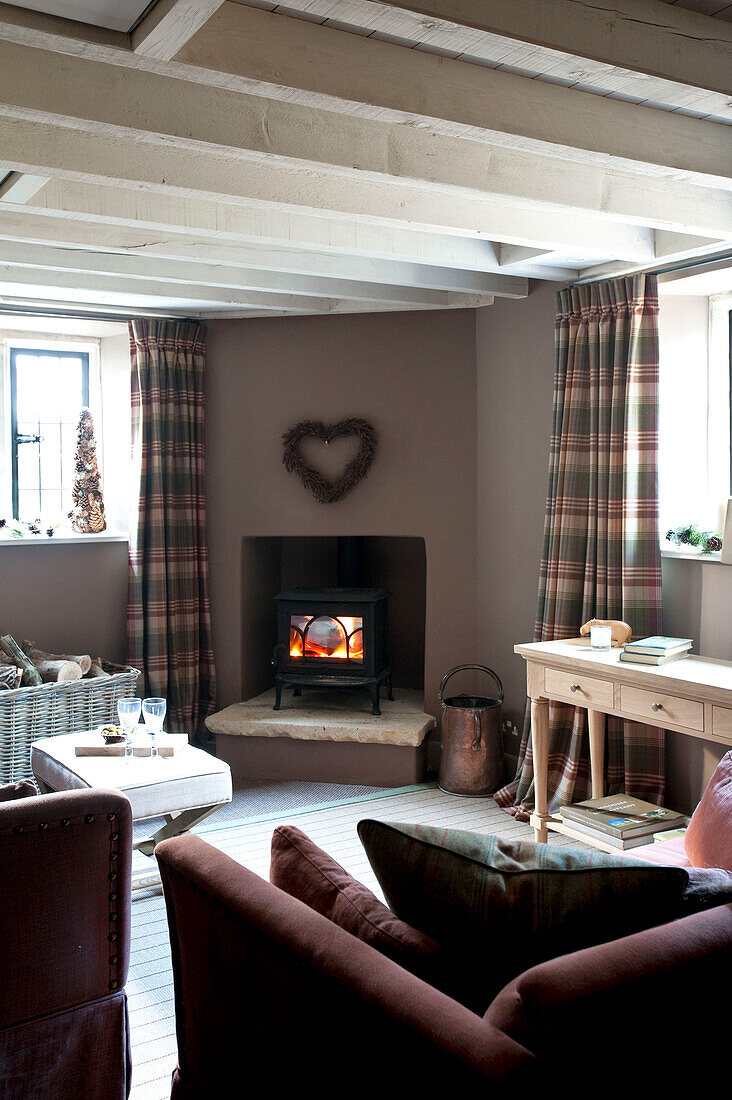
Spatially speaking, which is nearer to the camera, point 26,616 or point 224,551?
point 26,616

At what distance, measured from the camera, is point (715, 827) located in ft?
6.73

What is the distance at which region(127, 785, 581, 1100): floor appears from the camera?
2.43m

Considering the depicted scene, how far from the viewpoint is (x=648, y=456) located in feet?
12.5

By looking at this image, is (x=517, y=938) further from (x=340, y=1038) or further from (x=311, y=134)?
(x=311, y=134)

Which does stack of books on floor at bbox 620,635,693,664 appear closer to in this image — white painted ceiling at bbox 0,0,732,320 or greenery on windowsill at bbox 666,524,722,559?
greenery on windowsill at bbox 666,524,722,559

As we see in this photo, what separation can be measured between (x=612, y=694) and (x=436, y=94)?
209 centimetres

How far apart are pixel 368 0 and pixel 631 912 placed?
1616mm

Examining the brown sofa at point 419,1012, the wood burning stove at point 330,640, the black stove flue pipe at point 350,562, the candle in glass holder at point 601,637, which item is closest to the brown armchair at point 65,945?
the brown sofa at point 419,1012

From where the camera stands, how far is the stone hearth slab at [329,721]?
182 inches

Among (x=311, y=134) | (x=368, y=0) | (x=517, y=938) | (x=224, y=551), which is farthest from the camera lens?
(x=224, y=551)

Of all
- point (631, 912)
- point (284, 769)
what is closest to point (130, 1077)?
point (631, 912)

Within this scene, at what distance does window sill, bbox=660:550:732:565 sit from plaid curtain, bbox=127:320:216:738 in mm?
2466

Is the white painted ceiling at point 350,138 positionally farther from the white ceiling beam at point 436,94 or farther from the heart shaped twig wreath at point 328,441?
the heart shaped twig wreath at point 328,441

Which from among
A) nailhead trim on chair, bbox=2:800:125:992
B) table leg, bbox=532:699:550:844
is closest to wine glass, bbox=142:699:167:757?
nailhead trim on chair, bbox=2:800:125:992
